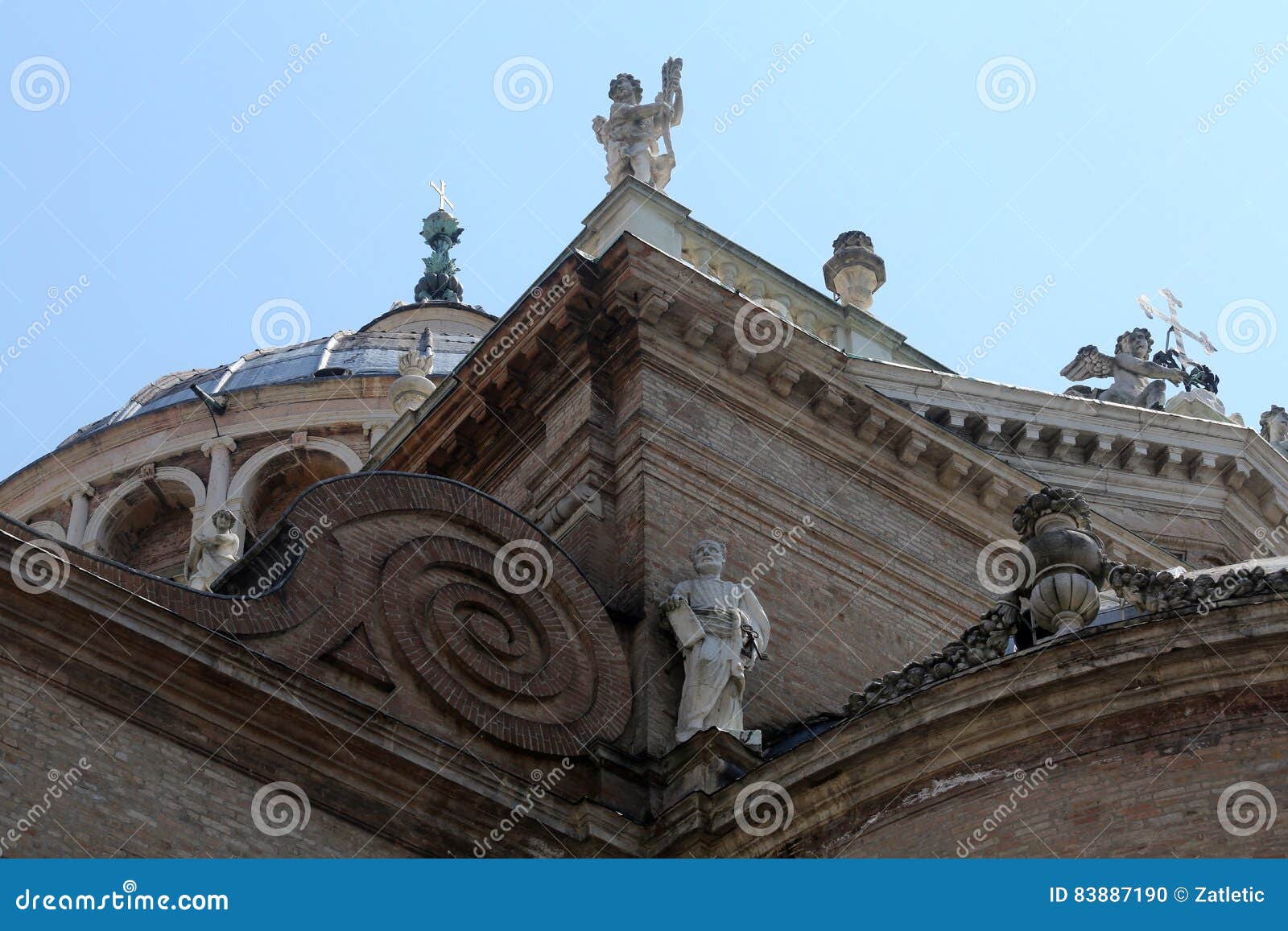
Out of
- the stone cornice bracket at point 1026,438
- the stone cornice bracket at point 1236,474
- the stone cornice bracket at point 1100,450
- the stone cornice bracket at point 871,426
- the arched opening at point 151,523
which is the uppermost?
the arched opening at point 151,523

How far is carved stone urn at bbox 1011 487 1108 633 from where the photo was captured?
16984mm

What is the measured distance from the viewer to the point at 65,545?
15891 mm

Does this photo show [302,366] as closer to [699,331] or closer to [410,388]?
[410,388]

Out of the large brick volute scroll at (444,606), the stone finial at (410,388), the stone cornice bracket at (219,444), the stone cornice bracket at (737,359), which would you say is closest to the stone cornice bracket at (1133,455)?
the stone cornice bracket at (737,359)

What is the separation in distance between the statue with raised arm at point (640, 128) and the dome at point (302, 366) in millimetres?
18377

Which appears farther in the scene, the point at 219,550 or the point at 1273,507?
the point at 1273,507

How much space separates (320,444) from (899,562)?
839 inches

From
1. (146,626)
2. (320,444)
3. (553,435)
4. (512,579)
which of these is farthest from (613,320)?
(320,444)

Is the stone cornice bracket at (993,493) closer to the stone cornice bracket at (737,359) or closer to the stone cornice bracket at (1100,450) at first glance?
the stone cornice bracket at (1100,450)

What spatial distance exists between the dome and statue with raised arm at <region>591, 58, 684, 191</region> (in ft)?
60.3

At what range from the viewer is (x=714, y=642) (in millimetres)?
18797

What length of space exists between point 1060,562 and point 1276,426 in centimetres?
1030

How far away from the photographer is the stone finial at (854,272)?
24.9 m

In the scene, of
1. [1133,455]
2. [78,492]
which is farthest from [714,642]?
[78,492]
